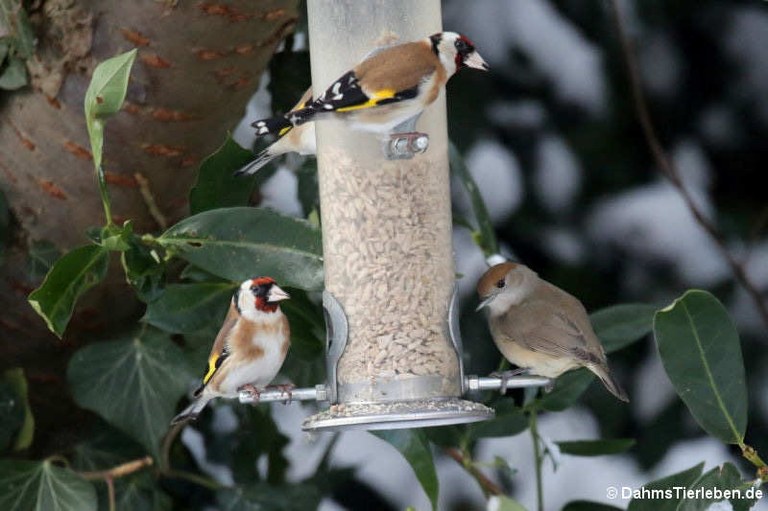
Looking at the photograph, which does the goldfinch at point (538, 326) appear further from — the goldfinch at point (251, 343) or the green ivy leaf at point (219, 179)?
the green ivy leaf at point (219, 179)

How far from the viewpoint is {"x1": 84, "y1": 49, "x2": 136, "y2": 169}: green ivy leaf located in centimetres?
278

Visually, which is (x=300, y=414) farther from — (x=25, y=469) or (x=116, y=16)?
(x=116, y=16)

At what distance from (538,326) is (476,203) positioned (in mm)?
368

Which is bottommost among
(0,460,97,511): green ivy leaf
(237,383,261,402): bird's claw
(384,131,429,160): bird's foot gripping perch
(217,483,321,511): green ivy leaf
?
(217,483,321,511): green ivy leaf

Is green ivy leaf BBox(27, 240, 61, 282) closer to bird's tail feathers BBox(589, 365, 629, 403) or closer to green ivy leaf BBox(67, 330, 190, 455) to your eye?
green ivy leaf BBox(67, 330, 190, 455)

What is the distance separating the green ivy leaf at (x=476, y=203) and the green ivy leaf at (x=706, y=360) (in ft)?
2.33

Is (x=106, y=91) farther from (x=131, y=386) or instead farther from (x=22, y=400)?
(x=22, y=400)

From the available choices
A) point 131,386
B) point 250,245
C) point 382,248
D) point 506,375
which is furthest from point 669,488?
point 131,386

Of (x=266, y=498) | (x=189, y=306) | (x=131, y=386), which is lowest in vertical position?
(x=266, y=498)

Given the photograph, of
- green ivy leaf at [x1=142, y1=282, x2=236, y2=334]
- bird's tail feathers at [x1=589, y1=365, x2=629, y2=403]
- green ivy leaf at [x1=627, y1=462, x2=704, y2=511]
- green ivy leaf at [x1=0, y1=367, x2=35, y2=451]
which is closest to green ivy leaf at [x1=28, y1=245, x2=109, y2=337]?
green ivy leaf at [x1=142, y1=282, x2=236, y2=334]

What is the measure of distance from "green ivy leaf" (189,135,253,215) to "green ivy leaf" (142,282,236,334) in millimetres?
171

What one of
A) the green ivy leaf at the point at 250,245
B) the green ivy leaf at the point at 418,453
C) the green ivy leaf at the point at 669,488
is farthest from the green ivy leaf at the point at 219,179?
the green ivy leaf at the point at 669,488

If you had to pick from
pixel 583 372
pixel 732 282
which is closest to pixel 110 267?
pixel 583 372

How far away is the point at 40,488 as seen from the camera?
337 cm
